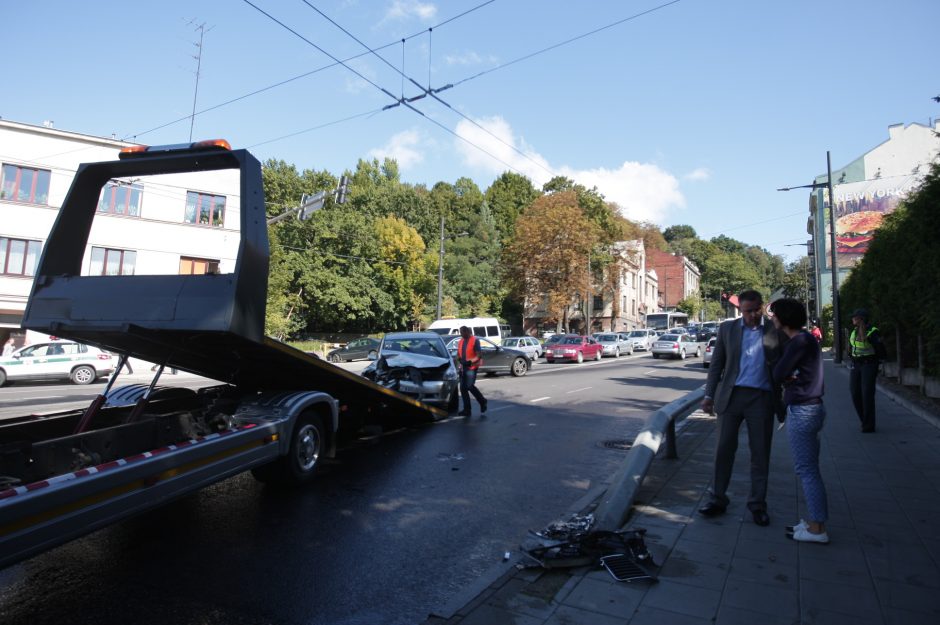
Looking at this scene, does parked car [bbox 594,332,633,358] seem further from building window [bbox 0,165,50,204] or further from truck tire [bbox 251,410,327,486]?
building window [bbox 0,165,50,204]

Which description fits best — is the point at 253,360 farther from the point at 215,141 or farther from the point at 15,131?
the point at 15,131

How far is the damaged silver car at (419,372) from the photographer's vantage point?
34.8 feet

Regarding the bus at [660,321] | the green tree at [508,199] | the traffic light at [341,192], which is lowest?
the bus at [660,321]

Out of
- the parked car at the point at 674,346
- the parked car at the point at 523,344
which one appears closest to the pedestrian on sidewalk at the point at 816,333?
the parked car at the point at 674,346

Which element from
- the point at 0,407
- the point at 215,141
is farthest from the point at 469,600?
the point at 0,407

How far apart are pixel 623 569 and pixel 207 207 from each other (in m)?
4.97

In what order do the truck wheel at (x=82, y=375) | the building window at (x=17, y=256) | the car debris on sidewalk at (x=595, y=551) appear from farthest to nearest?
the building window at (x=17, y=256) → the truck wheel at (x=82, y=375) → the car debris on sidewalk at (x=595, y=551)

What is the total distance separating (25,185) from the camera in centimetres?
2762

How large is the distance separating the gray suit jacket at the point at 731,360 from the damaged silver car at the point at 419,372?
6339mm

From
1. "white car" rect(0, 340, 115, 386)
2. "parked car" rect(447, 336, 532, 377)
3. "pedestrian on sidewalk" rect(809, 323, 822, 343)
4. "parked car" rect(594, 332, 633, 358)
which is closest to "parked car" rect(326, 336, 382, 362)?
"parked car" rect(447, 336, 532, 377)

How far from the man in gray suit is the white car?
19818mm

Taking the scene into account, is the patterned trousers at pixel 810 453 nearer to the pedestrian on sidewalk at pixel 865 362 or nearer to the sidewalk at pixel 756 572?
the sidewalk at pixel 756 572

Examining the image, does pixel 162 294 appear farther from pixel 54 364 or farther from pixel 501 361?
pixel 54 364

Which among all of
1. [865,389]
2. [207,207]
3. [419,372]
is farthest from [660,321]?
[207,207]
